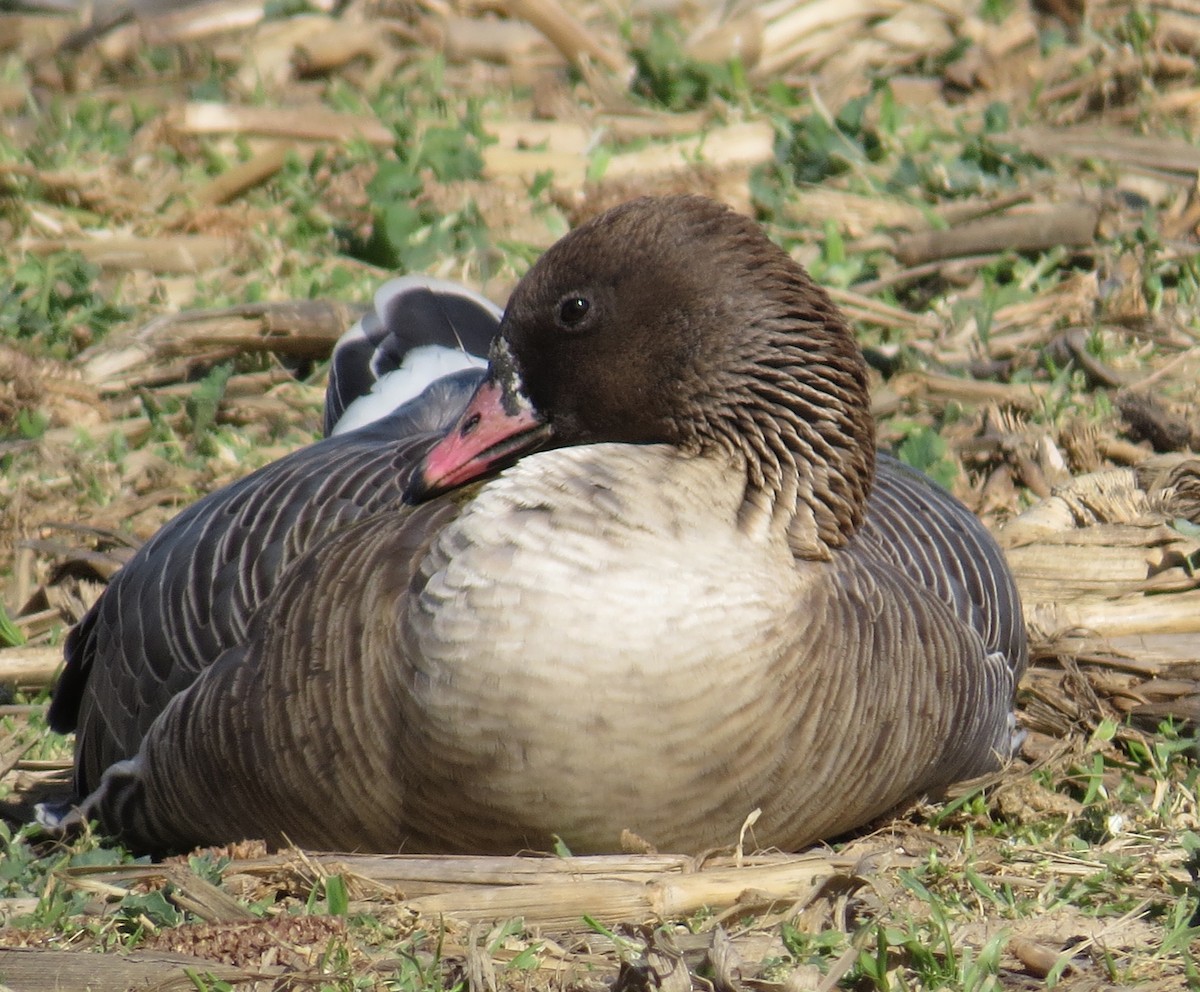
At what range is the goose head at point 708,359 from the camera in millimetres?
4289

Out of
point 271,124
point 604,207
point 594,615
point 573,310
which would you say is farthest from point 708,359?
point 271,124

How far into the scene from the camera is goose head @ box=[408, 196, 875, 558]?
4289mm

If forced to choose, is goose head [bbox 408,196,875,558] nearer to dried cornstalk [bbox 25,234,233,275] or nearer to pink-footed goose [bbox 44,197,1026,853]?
pink-footed goose [bbox 44,197,1026,853]

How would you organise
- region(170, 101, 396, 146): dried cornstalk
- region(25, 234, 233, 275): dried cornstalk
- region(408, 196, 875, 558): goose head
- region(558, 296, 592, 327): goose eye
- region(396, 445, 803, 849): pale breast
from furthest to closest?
1. region(170, 101, 396, 146): dried cornstalk
2. region(25, 234, 233, 275): dried cornstalk
3. region(558, 296, 592, 327): goose eye
4. region(408, 196, 875, 558): goose head
5. region(396, 445, 803, 849): pale breast

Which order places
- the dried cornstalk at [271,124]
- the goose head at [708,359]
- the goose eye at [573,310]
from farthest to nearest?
the dried cornstalk at [271,124], the goose eye at [573,310], the goose head at [708,359]

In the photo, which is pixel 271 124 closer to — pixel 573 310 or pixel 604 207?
pixel 604 207

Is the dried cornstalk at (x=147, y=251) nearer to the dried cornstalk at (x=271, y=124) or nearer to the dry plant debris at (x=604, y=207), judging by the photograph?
the dry plant debris at (x=604, y=207)

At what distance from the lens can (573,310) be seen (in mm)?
4406

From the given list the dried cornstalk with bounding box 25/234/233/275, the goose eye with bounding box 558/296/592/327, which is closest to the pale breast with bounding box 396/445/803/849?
the goose eye with bounding box 558/296/592/327

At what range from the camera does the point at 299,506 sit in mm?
4766

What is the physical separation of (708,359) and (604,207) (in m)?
4.02

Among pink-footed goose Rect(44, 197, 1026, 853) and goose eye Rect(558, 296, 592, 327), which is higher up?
goose eye Rect(558, 296, 592, 327)

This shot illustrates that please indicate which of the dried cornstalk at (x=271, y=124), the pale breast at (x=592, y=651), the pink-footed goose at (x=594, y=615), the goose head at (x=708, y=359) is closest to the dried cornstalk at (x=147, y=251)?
the dried cornstalk at (x=271, y=124)

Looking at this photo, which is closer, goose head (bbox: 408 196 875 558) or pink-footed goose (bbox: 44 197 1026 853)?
pink-footed goose (bbox: 44 197 1026 853)
